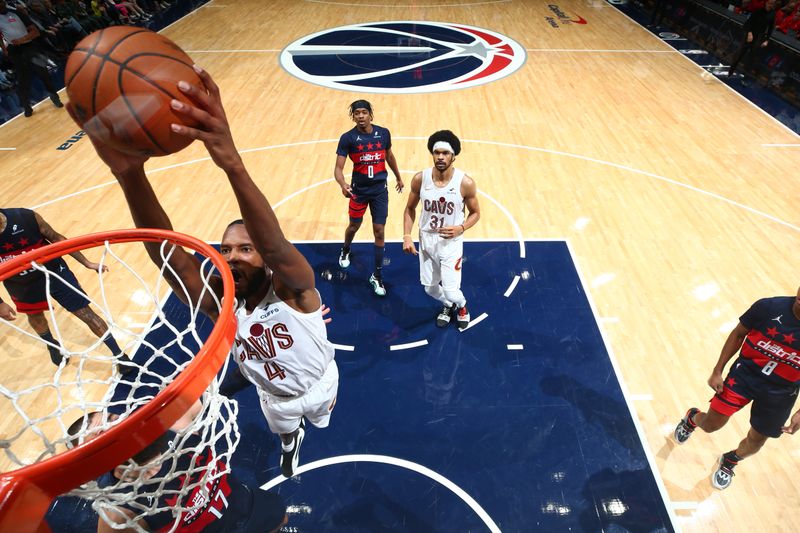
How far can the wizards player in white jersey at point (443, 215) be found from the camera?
3.91 m

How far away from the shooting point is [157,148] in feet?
5.16

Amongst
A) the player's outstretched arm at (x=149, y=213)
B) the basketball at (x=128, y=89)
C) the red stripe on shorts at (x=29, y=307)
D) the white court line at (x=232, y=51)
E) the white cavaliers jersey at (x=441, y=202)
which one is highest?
the basketball at (x=128, y=89)

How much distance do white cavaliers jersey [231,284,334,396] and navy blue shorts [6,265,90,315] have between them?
2.14 metres

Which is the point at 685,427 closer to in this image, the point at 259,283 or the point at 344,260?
the point at 259,283

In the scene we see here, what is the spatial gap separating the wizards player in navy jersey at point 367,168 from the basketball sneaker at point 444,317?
0.70 metres

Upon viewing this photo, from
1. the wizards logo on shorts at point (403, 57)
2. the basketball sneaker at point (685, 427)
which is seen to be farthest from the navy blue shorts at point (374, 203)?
the wizards logo on shorts at point (403, 57)

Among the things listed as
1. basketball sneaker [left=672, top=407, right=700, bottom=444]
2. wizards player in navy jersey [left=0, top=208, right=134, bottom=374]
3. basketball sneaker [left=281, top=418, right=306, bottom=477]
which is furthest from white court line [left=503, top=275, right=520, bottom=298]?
wizards player in navy jersey [left=0, top=208, right=134, bottom=374]

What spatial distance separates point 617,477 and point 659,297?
2298 millimetres

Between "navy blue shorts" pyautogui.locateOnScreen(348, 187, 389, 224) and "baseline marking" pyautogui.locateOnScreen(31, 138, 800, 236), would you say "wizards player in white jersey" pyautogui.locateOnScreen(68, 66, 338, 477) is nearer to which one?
"navy blue shorts" pyautogui.locateOnScreen(348, 187, 389, 224)

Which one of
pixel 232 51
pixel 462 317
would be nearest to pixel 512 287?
pixel 462 317

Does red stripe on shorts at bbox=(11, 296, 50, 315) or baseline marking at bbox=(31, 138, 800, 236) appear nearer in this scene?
red stripe on shorts at bbox=(11, 296, 50, 315)

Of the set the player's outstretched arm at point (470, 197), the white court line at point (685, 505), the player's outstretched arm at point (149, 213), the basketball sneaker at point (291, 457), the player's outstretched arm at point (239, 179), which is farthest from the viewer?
the player's outstretched arm at point (470, 197)

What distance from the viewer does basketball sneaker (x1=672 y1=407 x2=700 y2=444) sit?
3.58 metres

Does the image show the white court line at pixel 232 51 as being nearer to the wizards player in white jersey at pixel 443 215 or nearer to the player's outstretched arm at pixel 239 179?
the wizards player in white jersey at pixel 443 215
